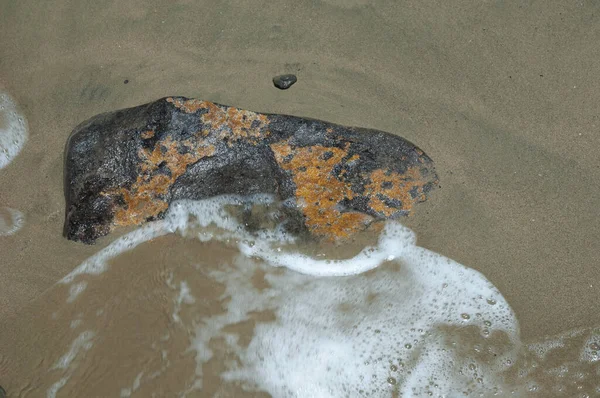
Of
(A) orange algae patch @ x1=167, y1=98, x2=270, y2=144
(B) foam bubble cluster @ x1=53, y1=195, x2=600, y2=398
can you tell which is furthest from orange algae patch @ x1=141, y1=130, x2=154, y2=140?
(B) foam bubble cluster @ x1=53, y1=195, x2=600, y2=398

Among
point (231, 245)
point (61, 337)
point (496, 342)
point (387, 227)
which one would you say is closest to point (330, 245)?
point (387, 227)

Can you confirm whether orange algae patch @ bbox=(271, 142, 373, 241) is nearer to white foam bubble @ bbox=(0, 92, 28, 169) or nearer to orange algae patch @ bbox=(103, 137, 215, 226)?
orange algae patch @ bbox=(103, 137, 215, 226)

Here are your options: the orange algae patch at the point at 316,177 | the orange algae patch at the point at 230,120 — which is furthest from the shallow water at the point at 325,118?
the orange algae patch at the point at 316,177

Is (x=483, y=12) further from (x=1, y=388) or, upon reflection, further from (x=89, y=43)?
(x=1, y=388)

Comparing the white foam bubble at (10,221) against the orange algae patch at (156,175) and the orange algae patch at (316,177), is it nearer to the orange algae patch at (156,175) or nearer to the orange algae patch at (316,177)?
the orange algae patch at (156,175)

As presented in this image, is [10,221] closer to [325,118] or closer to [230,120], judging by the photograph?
[230,120]
